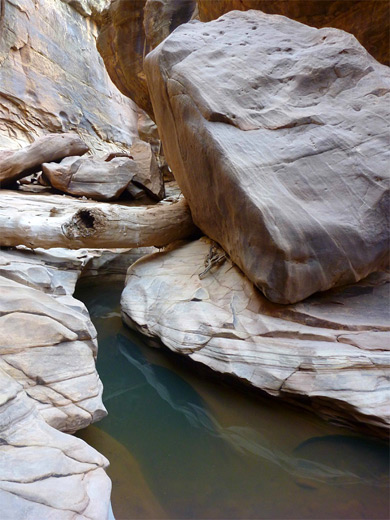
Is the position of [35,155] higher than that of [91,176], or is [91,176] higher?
[35,155]

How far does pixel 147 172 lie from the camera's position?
7012mm

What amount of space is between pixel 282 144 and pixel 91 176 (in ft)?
15.3

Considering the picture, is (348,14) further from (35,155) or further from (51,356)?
(35,155)

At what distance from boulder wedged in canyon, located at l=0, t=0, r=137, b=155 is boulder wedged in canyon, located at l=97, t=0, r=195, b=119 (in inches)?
108

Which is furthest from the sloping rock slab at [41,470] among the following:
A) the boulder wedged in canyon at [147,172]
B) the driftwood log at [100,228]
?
the boulder wedged in canyon at [147,172]

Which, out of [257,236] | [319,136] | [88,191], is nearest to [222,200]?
[257,236]

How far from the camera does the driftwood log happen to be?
143 inches

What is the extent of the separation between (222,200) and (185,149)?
69 cm

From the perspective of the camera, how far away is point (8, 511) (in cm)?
119

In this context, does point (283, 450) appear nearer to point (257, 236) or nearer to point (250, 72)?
point (257, 236)

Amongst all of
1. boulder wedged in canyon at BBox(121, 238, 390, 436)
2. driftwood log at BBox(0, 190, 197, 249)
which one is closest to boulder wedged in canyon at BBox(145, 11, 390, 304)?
boulder wedged in canyon at BBox(121, 238, 390, 436)

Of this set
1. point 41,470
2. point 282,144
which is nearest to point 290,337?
point 282,144

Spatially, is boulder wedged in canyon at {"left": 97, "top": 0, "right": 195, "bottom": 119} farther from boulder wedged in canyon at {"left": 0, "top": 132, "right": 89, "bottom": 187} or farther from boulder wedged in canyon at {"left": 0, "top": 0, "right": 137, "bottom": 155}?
boulder wedged in canyon at {"left": 0, "top": 0, "right": 137, "bottom": 155}

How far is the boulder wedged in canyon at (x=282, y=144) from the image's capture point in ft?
8.30
